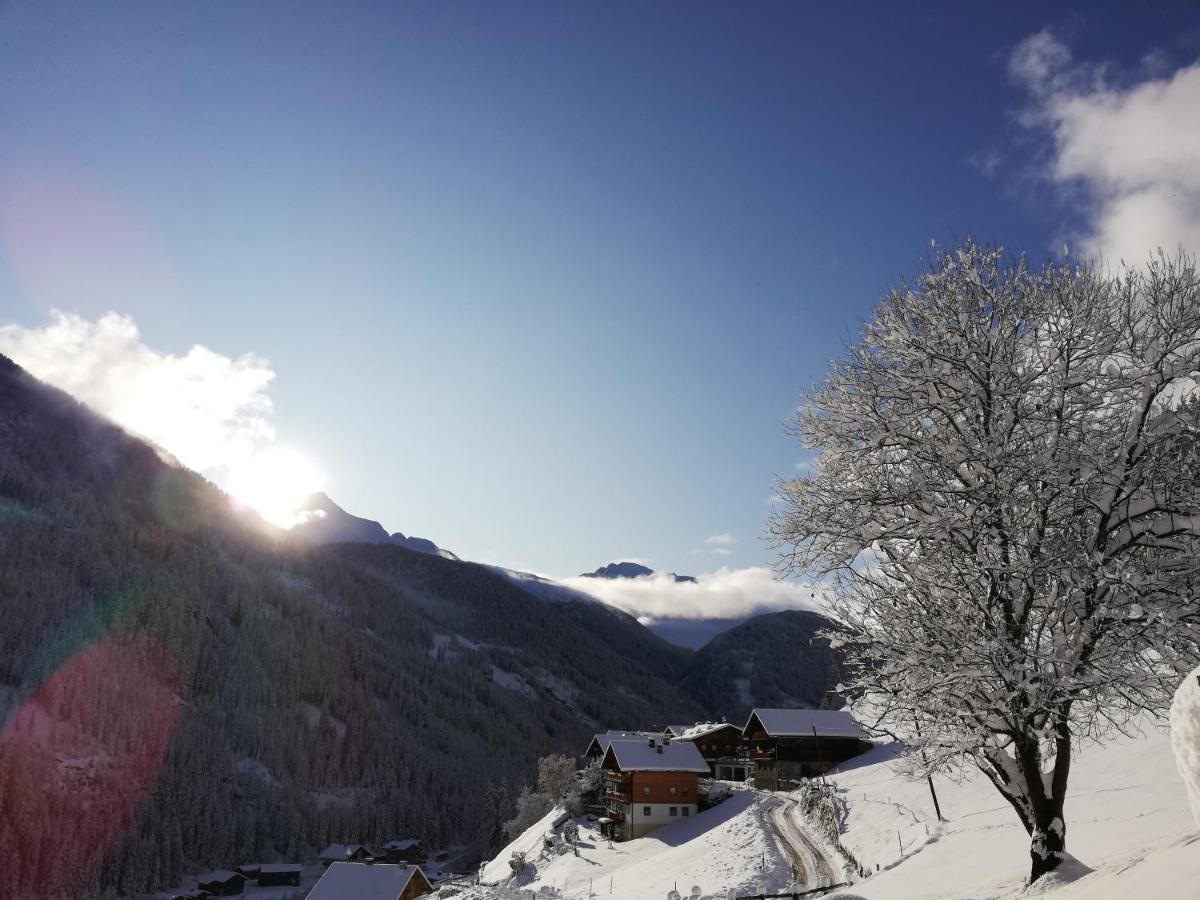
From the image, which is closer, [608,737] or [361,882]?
[361,882]

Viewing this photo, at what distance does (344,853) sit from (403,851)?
1292 centimetres

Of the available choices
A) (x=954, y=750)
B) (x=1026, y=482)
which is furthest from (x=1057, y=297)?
(x=954, y=750)

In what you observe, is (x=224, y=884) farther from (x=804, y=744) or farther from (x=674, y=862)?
(x=674, y=862)

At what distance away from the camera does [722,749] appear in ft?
273

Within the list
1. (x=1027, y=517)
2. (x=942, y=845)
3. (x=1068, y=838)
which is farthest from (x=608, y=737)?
(x=1027, y=517)

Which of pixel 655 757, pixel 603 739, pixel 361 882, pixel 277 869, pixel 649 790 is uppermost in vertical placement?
pixel 655 757

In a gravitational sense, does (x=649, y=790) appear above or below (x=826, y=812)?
below

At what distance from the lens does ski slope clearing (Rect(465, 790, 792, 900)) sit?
121 feet

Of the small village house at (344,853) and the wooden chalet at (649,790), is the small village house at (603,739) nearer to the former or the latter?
the wooden chalet at (649,790)

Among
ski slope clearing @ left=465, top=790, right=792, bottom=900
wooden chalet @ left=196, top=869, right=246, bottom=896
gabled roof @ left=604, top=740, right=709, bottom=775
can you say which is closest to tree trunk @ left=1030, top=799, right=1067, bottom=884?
ski slope clearing @ left=465, top=790, right=792, bottom=900

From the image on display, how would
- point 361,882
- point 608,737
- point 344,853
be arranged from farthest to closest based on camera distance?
1. point 344,853
2. point 608,737
3. point 361,882

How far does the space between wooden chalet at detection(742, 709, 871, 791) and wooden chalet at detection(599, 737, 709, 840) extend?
7.04 meters

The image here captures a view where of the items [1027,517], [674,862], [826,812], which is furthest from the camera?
[674,862]

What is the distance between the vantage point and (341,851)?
507 ft
